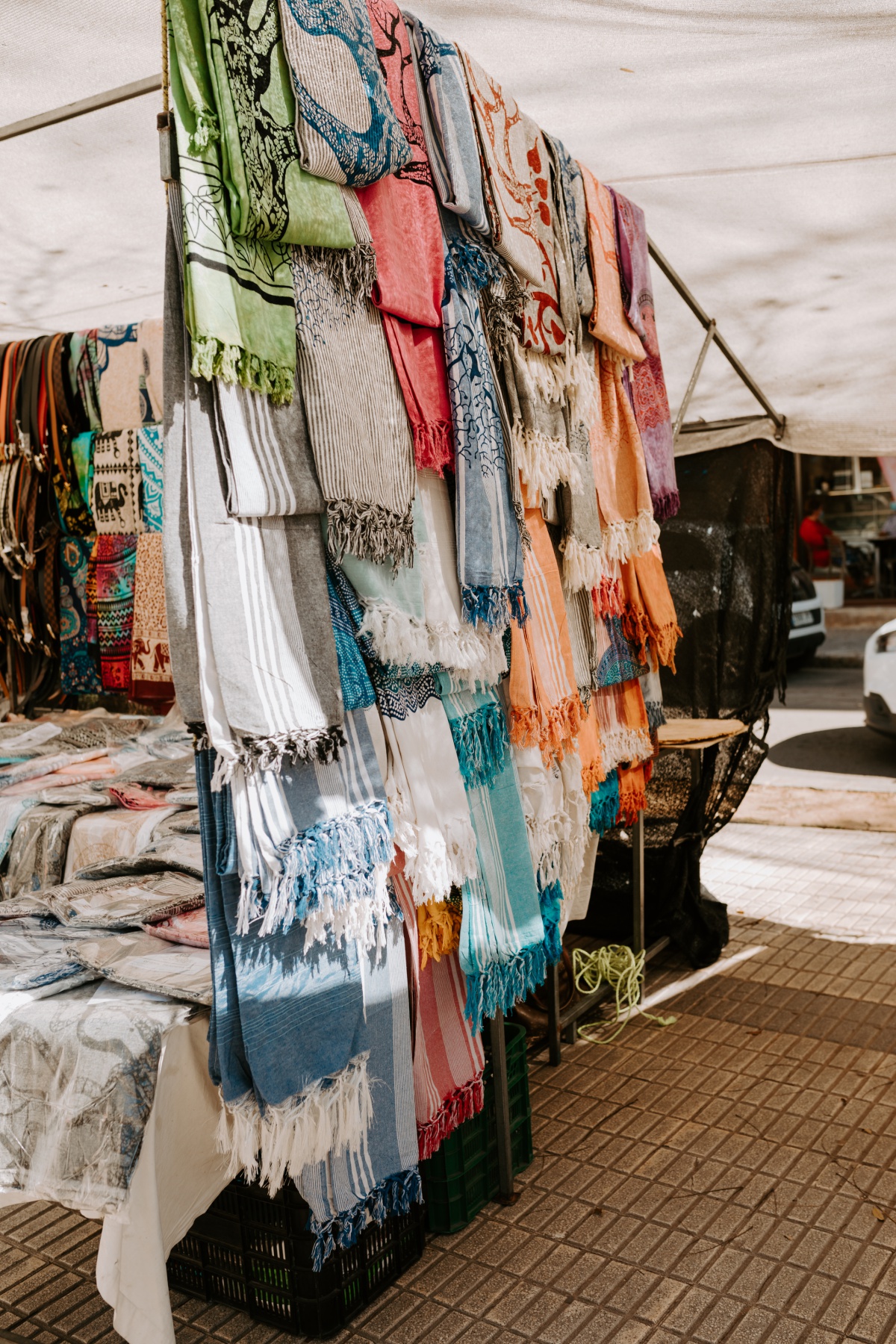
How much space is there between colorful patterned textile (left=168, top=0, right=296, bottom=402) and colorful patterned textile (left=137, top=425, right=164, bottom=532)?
8.30 ft

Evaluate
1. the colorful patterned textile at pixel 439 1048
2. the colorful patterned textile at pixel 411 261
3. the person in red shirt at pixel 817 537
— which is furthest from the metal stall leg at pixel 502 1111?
the person in red shirt at pixel 817 537

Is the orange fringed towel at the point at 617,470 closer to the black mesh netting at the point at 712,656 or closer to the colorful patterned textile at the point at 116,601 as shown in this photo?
the black mesh netting at the point at 712,656

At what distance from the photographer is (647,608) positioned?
3.24m

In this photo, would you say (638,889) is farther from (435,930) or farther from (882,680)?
(882,680)

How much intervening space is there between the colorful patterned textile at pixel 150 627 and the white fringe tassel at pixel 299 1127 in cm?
251

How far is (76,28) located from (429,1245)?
2.95 m

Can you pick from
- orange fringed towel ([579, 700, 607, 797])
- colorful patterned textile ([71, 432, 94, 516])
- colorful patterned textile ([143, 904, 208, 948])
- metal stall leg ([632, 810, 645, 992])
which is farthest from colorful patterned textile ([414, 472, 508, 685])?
colorful patterned textile ([71, 432, 94, 516])

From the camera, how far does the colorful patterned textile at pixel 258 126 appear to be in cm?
167

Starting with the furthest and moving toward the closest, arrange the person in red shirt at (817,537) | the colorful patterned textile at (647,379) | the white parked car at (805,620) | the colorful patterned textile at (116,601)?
the person in red shirt at (817,537) → the white parked car at (805,620) → the colorful patterned textile at (116,601) → the colorful patterned textile at (647,379)

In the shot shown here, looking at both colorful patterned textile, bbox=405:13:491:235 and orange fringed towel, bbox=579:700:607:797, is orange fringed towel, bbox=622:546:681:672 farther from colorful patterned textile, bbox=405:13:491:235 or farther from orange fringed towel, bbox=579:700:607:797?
colorful patterned textile, bbox=405:13:491:235

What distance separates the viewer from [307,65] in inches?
71.1

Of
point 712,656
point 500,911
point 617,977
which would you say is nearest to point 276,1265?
point 500,911

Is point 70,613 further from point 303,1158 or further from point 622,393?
point 303,1158

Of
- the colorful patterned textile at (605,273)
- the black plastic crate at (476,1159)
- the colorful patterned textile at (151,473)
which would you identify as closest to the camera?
the black plastic crate at (476,1159)
